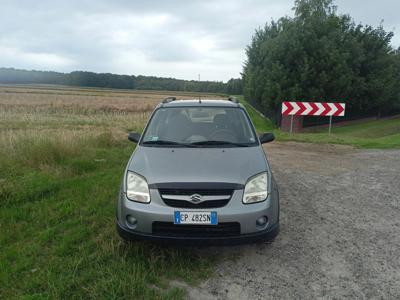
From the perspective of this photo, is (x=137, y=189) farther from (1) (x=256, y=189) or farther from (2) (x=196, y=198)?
(1) (x=256, y=189)

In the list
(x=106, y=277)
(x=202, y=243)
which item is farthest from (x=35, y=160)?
(x=202, y=243)

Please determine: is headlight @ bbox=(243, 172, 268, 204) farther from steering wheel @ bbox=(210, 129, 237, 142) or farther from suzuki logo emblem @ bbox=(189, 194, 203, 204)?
steering wheel @ bbox=(210, 129, 237, 142)

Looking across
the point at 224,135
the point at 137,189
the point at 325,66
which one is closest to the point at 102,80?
the point at 325,66

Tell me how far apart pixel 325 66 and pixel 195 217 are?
Answer: 1824 centimetres

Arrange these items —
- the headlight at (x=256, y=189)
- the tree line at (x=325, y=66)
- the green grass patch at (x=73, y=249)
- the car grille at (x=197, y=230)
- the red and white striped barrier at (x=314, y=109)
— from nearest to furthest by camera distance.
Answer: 1. the green grass patch at (x=73, y=249)
2. the car grille at (x=197, y=230)
3. the headlight at (x=256, y=189)
4. the red and white striped barrier at (x=314, y=109)
5. the tree line at (x=325, y=66)

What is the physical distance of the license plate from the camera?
2.99 m

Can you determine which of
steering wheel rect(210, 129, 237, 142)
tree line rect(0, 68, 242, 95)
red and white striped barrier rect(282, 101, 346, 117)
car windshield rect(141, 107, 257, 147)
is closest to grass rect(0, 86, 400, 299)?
car windshield rect(141, 107, 257, 147)

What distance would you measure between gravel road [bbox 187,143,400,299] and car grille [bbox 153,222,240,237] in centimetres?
45

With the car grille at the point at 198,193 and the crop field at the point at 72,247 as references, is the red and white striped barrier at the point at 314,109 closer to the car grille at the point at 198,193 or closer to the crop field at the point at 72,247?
the crop field at the point at 72,247

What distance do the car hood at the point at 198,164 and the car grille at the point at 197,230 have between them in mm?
426

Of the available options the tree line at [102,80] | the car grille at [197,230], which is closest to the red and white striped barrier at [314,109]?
the car grille at [197,230]

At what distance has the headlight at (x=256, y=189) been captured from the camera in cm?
315

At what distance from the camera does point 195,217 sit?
2990 mm

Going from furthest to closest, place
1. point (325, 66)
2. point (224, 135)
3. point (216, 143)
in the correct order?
1. point (325, 66)
2. point (224, 135)
3. point (216, 143)
